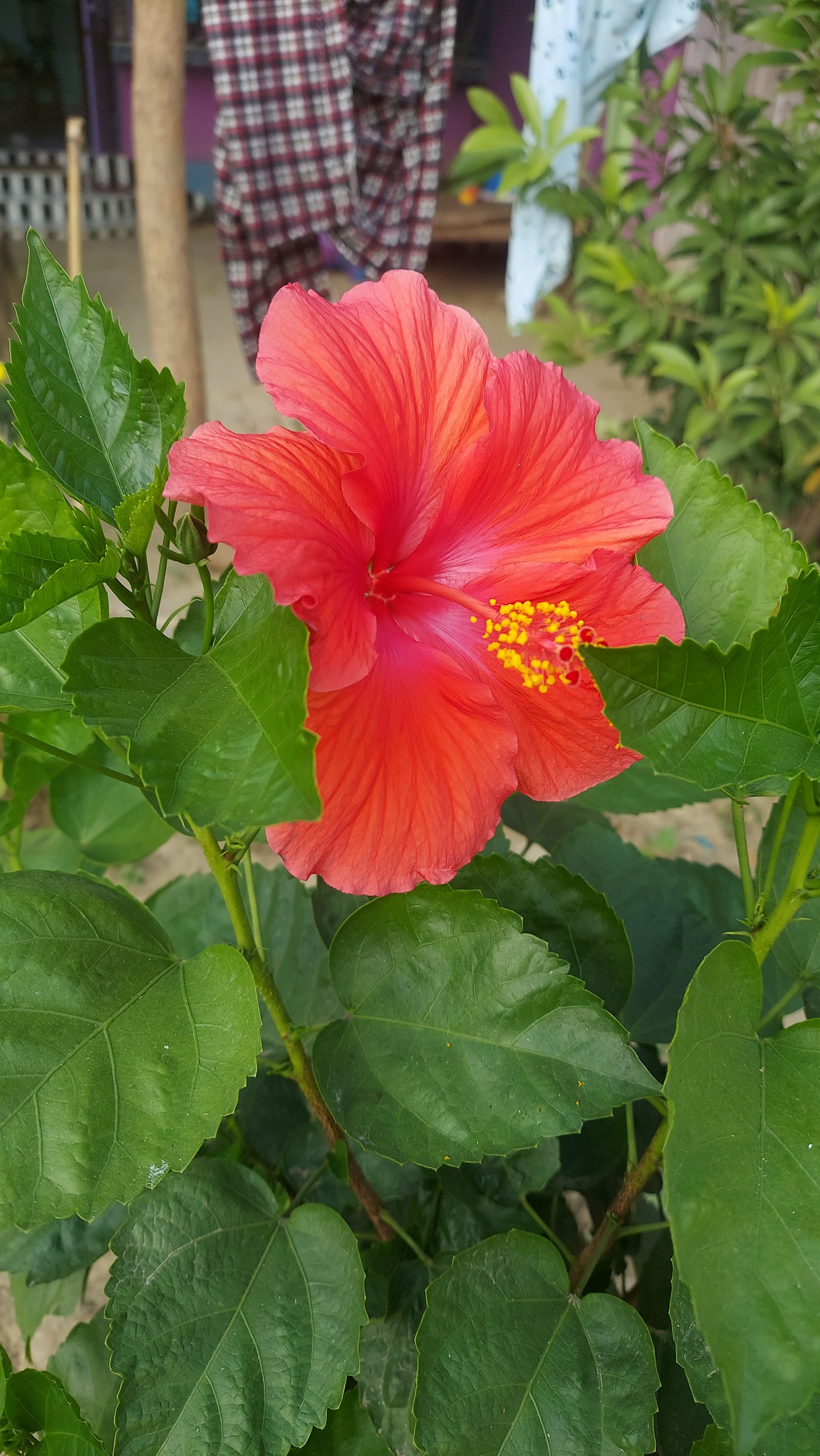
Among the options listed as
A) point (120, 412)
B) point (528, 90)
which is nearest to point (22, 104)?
point (528, 90)

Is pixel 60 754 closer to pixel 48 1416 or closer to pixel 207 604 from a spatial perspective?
pixel 207 604

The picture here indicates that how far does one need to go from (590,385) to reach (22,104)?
12.6 ft

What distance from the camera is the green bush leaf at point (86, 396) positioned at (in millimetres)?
551

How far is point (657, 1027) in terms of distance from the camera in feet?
2.39

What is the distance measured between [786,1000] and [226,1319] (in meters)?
0.40

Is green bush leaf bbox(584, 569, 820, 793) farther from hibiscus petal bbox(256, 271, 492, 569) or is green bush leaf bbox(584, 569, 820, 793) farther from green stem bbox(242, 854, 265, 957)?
green stem bbox(242, 854, 265, 957)

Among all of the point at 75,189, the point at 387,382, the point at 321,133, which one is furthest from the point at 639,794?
the point at 321,133

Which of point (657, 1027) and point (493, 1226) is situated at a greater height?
point (657, 1027)

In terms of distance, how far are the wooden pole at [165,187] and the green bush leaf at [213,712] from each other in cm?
205

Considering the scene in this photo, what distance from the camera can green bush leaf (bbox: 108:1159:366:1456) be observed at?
0.55 m

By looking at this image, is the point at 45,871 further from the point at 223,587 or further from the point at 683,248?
the point at 683,248

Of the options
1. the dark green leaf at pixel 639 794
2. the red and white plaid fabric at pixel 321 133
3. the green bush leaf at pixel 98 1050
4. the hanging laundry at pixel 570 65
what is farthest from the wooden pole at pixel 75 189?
the green bush leaf at pixel 98 1050

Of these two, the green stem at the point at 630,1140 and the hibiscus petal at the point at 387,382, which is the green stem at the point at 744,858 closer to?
the green stem at the point at 630,1140

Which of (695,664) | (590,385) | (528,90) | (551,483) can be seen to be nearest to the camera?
(695,664)
